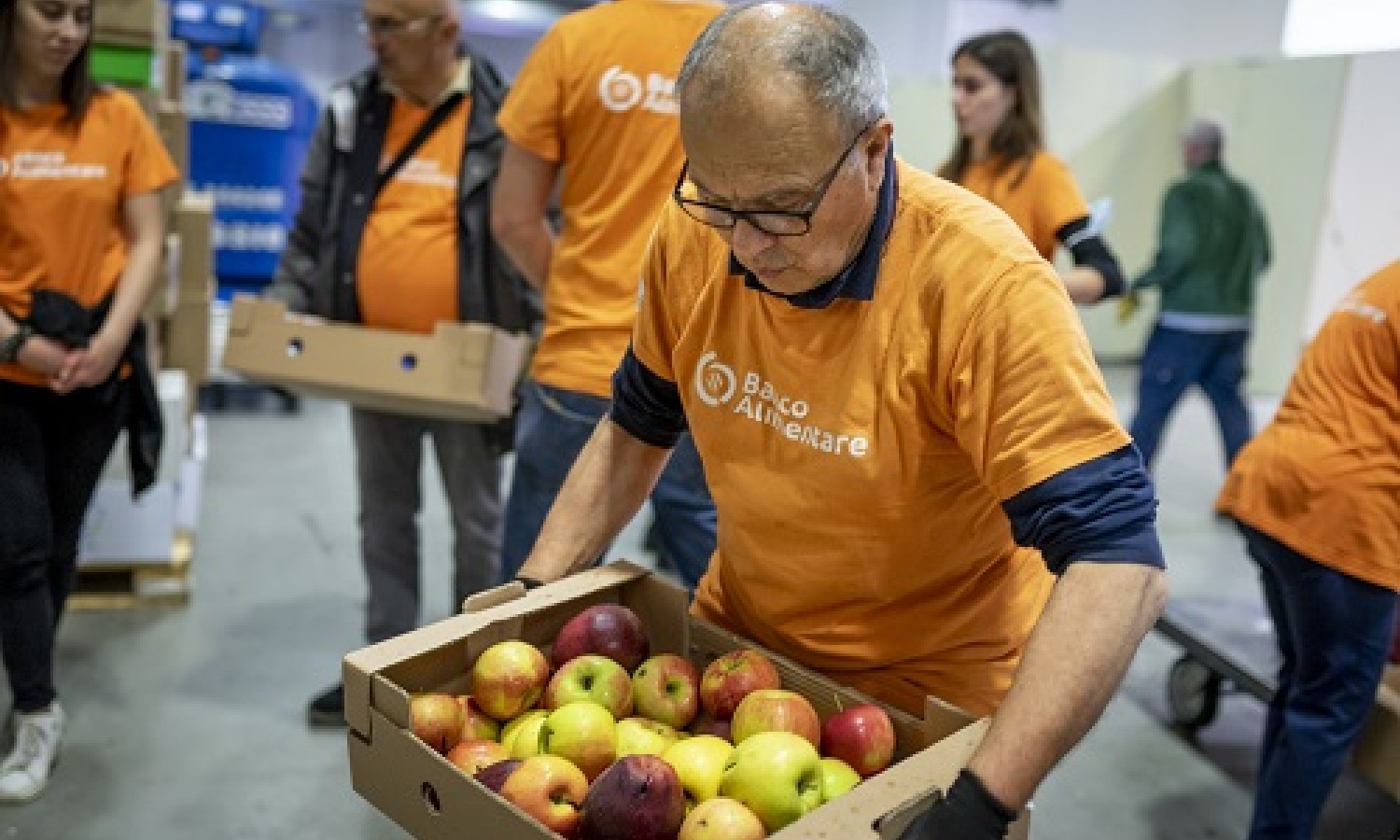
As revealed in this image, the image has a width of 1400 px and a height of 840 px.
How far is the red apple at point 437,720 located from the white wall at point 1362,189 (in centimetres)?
245

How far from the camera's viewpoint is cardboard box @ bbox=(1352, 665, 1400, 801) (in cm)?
246

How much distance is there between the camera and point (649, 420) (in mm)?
1706

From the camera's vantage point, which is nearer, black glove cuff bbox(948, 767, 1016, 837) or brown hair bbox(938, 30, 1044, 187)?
black glove cuff bbox(948, 767, 1016, 837)

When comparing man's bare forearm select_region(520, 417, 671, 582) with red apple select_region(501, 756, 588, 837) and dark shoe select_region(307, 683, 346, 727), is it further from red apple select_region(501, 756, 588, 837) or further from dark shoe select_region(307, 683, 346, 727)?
dark shoe select_region(307, 683, 346, 727)

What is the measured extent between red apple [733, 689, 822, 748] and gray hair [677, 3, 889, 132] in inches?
24.0

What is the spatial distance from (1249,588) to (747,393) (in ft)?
12.2

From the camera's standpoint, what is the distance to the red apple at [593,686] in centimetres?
143

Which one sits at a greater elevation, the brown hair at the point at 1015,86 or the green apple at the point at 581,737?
the brown hair at the point at 1015,86

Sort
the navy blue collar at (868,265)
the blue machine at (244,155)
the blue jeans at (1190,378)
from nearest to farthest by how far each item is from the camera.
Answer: the navy blue collar at (868,265) → the blue jeans at (1190,378) → the blue machine at (244,155)

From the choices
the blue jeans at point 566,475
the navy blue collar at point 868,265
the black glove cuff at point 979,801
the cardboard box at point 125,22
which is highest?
the cardboard box at point 125,22

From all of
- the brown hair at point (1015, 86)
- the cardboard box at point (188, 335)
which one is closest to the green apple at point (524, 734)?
the brown hair at point (1015, 86)

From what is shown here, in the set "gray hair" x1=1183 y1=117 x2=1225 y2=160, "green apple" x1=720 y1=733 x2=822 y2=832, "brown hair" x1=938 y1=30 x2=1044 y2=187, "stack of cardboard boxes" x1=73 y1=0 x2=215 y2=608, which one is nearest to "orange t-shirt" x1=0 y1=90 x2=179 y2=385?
"stack of cardboard boxes" x1=73 y1=0 x2=215 y2=608

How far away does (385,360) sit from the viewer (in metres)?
2.73

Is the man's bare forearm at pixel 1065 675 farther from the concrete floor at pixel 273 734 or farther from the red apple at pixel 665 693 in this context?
the concrete floor at pixel 273 734
